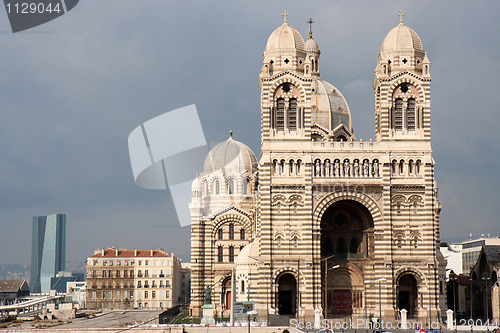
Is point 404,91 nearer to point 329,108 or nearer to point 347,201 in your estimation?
point 347,201

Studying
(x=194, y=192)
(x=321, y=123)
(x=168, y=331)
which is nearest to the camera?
(x=168, y=331)

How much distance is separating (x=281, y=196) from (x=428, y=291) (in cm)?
1501

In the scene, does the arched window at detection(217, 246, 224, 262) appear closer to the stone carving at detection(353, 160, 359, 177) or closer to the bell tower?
the stone carving at detection(353, 160, 359, 177)

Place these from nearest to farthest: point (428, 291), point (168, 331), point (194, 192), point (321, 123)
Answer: point (168, 331), point (428, 291), point (321, 123), point (194, 192)

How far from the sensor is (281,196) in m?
70.8

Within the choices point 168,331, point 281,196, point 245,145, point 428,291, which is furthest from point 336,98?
point 168,331

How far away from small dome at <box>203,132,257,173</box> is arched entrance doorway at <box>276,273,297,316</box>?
2680 cm

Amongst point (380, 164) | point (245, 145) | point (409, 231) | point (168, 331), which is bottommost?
point (168, 331)

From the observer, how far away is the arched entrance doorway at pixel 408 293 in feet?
233

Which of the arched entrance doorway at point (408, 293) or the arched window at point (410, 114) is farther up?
the arched window at point (410, 114)

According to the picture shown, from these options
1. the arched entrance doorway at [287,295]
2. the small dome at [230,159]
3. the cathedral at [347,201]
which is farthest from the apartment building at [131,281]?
the arched entrance doorway at [287,295]

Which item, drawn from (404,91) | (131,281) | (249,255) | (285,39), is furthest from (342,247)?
(131,281)

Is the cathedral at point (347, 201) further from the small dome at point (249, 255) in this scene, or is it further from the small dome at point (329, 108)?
the small dome at point (329, 108)

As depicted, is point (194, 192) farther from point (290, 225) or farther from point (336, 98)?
point (290, 225)
